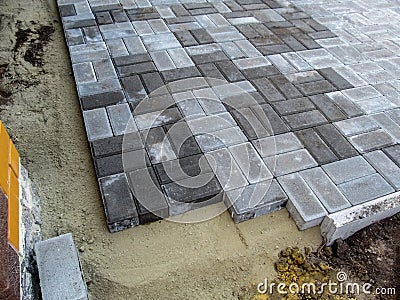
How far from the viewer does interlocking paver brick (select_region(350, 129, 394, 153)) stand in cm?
293

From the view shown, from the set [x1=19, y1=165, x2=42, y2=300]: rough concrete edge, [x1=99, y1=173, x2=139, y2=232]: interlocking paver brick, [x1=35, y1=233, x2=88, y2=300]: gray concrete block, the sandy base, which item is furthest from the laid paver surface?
[x1=19, y1=165, x2=42, y2=300]: rough concrete edge

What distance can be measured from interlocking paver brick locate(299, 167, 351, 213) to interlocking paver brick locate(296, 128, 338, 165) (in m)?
0.13

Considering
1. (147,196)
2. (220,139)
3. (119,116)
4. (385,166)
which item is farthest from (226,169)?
(385,166)

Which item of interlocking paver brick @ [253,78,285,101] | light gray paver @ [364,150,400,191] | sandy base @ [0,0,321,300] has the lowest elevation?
sandy base @ [0,0,321,300]

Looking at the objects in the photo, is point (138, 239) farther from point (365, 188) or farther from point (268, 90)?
point (268, 90)

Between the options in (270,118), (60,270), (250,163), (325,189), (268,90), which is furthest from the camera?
(268,90)

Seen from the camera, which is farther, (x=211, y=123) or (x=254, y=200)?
(x=211, y=123)

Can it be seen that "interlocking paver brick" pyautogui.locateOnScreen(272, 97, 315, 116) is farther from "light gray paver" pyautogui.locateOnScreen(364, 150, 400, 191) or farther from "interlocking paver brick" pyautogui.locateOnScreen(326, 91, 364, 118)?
"light gray paver" pyautogui.locateOnScreen(364, 150, 400, 191)

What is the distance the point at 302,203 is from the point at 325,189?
0.77 feet

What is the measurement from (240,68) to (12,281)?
2742mm

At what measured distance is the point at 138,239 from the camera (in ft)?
7.71

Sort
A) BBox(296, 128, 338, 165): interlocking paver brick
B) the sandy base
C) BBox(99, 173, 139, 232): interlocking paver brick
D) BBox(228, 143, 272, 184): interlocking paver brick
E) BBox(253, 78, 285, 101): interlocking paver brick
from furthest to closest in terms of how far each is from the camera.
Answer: BBox(253, 78, 285, 101): interlocking paver brick
BBox(296, 128, 338, 165): interlocking paver brick
BBox(228, 143, 272, 184): interlocking paver brick
BBox(99, 173, 139, 232): interlocking paver brick
the sandy base

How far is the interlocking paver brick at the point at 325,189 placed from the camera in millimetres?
2492

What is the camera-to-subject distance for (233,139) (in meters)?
2.88
